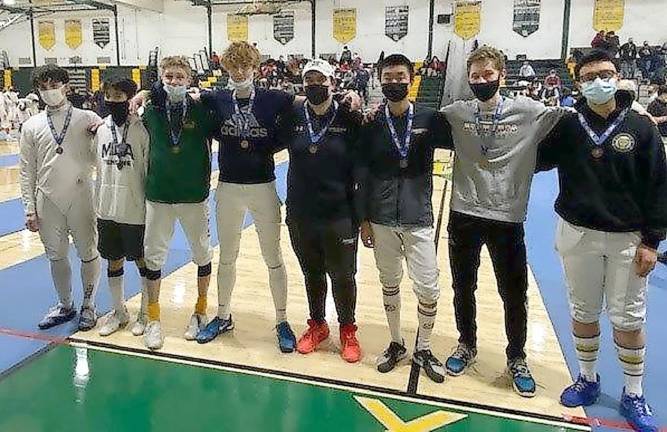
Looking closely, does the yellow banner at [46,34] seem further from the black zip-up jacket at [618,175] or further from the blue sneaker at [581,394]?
the blue sneaker at [581,394]

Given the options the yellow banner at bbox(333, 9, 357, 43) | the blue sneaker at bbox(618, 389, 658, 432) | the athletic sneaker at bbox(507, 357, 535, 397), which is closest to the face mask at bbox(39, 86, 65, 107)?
the athletic sneaker at bbox(507, 357, 535, 397)

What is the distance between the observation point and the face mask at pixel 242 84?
319 centimetres

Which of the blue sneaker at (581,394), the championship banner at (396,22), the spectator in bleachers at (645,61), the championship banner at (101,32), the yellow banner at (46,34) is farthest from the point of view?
the yellow banner at (46,34)

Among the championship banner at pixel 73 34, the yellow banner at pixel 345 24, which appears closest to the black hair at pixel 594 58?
the yellow banner at pixel 345 24

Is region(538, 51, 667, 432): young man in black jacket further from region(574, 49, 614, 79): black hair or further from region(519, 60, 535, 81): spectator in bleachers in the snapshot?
region(519, 60, 535, 81): spectator in bleachers

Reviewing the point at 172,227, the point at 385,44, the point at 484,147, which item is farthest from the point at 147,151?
the point at 385,44

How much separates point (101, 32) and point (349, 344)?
85.6ft

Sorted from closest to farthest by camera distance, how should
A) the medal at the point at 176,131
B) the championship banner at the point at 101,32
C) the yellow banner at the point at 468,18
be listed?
the medal at the point at 176,131 < the yellow banner at the point at 468,18 < the championship banner at the point at 101,32

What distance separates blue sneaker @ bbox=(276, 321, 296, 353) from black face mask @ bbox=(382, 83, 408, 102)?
1.54 metres

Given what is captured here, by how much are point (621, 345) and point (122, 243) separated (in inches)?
111

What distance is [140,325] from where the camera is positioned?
12.0 feet

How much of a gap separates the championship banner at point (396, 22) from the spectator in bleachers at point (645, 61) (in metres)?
8.20

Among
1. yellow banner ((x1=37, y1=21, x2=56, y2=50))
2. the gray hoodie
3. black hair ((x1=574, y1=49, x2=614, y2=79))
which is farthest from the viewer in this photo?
yellow banner ((x1=37, y1=21, x2=56, y2=50))

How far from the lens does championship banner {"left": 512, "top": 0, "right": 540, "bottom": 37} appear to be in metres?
20.3
